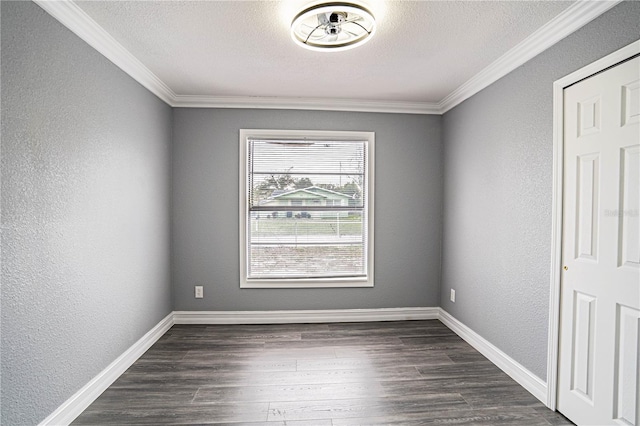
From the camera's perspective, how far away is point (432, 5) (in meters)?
1.92

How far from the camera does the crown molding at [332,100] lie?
191cm

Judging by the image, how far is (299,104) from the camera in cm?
361

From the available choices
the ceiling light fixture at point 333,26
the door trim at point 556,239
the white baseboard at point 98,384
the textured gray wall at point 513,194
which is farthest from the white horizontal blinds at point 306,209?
the door trim at point 556,239

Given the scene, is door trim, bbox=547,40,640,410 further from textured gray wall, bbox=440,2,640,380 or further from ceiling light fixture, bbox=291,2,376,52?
ceiling light fixture, bbox=291,2,376,52

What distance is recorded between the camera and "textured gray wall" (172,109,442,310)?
363cm

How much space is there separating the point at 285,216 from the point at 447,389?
7.52ft

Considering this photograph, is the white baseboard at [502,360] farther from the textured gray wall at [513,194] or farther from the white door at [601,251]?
the white door at [601,251]

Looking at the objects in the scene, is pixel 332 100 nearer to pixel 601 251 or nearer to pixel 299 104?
pixel 299 104

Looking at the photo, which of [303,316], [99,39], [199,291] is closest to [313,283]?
[303,316]

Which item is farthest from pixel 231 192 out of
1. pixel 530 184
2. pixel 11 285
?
pixel 530 184

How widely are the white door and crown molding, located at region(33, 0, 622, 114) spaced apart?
406mm

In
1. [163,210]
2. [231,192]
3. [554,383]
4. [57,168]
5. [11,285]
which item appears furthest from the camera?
[231,192]

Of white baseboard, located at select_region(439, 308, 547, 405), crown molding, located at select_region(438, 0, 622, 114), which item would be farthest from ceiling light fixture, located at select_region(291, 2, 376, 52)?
white baseboard, located at select_region(439, 308, 547, 405)

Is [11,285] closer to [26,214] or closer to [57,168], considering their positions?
[26,214]
